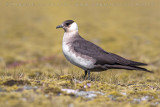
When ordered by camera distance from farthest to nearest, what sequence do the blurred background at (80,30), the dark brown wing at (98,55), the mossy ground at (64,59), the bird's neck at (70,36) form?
the blurred background at (80,30) < the bird's neck at (70,36) < the dark brown wing at (98,55) < the mossy ground at (64,59)

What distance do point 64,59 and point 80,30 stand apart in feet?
64.1

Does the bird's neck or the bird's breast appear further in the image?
the bird's neck

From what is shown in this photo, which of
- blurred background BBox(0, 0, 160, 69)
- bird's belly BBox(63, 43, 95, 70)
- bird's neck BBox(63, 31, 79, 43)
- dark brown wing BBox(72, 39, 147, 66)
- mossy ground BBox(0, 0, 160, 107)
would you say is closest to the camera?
mossy ground BBox(0, 0, 160, 107)

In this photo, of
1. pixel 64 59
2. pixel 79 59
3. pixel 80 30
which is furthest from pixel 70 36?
pixel 80 30

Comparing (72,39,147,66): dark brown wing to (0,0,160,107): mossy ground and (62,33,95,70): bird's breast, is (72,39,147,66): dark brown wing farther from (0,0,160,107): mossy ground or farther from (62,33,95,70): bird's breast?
(0,0,160,107): mossy ground

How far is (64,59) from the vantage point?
19.4 meters

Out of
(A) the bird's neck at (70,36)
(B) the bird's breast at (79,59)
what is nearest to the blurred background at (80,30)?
(A) the bird's neck at (70,36)

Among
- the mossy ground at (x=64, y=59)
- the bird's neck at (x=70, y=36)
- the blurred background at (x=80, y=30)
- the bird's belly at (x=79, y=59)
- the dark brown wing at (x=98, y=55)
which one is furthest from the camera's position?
the blurred background at (x=80, y=30)

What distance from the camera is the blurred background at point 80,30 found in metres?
24.5

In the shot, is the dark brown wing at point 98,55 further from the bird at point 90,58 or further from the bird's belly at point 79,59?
the bird's belly at point 79,59

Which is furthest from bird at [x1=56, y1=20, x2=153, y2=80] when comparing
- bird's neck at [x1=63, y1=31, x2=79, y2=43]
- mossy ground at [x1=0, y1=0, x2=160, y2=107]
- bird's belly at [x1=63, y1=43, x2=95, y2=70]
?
mossy ground at [x1=0, y1=0, x2=160, y2=107]

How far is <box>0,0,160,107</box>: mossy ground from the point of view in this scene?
6039 mm

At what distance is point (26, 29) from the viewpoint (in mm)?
39094

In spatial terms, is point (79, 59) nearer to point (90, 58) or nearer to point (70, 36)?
point (90, 58)
